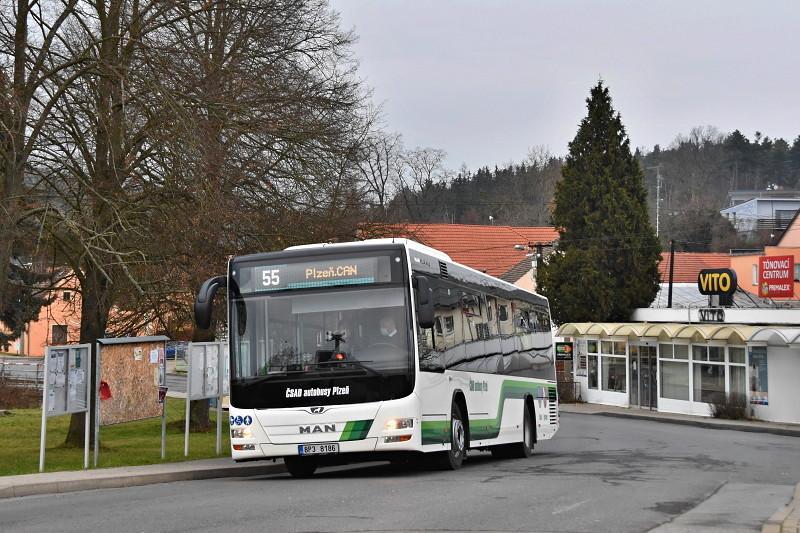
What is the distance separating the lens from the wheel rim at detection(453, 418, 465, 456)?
17.4 m

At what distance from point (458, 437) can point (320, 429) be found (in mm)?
2768

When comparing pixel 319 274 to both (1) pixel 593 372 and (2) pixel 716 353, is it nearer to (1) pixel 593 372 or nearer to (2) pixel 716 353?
(2) pixel 716 353

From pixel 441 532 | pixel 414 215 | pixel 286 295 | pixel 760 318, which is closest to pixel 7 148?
pixel 286 295

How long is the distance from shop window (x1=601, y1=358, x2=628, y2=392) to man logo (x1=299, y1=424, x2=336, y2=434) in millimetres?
41281

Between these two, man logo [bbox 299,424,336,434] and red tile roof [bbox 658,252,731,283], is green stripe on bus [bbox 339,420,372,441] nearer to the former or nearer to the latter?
man logo [bbox 299,424,336,434]

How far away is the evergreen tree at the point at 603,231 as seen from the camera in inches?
2314

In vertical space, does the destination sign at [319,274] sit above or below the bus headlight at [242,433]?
above

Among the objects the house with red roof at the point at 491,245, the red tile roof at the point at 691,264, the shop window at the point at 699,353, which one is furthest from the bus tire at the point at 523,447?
the red tile roof at the point at 691,264

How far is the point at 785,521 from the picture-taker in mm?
10820

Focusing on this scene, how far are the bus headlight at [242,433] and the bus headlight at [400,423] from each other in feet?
6.36

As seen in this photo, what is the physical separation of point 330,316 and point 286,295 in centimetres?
72

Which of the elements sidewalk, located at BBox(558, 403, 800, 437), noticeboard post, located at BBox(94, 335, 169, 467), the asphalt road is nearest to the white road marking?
the asphalt road

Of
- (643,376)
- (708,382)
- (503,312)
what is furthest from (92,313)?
(643,376)

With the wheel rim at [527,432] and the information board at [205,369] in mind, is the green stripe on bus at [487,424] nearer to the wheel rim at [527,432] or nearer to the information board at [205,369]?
the wheel rim at [527,432]
